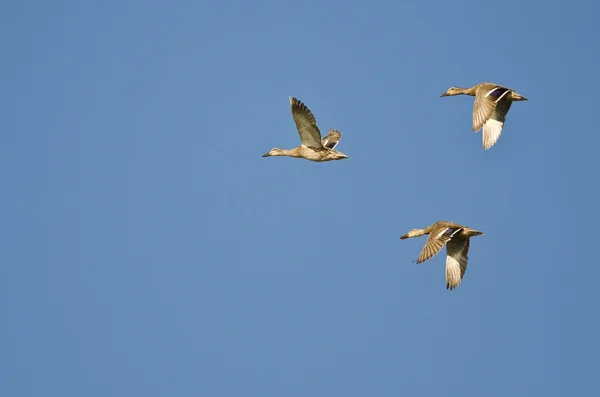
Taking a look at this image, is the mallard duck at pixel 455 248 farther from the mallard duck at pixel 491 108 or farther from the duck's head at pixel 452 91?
the duck's head at pixel 452 91

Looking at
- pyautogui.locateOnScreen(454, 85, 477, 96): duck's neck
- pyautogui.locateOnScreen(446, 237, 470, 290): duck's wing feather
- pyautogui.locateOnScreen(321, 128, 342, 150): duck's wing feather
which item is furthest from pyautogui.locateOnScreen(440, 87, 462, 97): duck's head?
pyautogui.locateOnScreen(446, 237, 470, 290): duck's wing feather

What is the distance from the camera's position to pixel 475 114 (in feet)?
102

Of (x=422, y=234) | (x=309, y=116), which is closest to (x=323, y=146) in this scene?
(x=309, y=116)

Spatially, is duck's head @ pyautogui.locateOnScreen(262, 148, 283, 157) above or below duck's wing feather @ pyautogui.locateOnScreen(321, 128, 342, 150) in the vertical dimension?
below

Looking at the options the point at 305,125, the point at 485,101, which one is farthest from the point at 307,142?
the point at 485,101

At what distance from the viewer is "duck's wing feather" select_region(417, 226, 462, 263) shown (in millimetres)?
29641

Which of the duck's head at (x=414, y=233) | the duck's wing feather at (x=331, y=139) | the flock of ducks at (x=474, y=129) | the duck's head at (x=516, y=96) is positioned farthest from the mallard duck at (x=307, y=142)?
the duck's head at (x=516, y=96)

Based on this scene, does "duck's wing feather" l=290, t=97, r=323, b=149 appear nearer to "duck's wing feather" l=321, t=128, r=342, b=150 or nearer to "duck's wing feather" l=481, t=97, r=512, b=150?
"duck's wing feather" l=321, t=128, r=342, b=150

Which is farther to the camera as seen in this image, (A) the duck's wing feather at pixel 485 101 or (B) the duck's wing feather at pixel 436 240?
(A) the duck's wing feather at pixel 485 101

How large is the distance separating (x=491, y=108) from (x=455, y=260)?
16.0 ft

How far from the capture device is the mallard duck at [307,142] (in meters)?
32.4

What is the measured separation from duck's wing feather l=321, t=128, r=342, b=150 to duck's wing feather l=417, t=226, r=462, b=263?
6.19 m

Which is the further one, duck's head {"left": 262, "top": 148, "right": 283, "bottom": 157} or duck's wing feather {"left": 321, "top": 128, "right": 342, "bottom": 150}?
duck's wing feather {"left": 321, "top": 128, "right": 342, "bottom": 150}

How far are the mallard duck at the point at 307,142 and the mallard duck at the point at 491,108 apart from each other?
463cm
